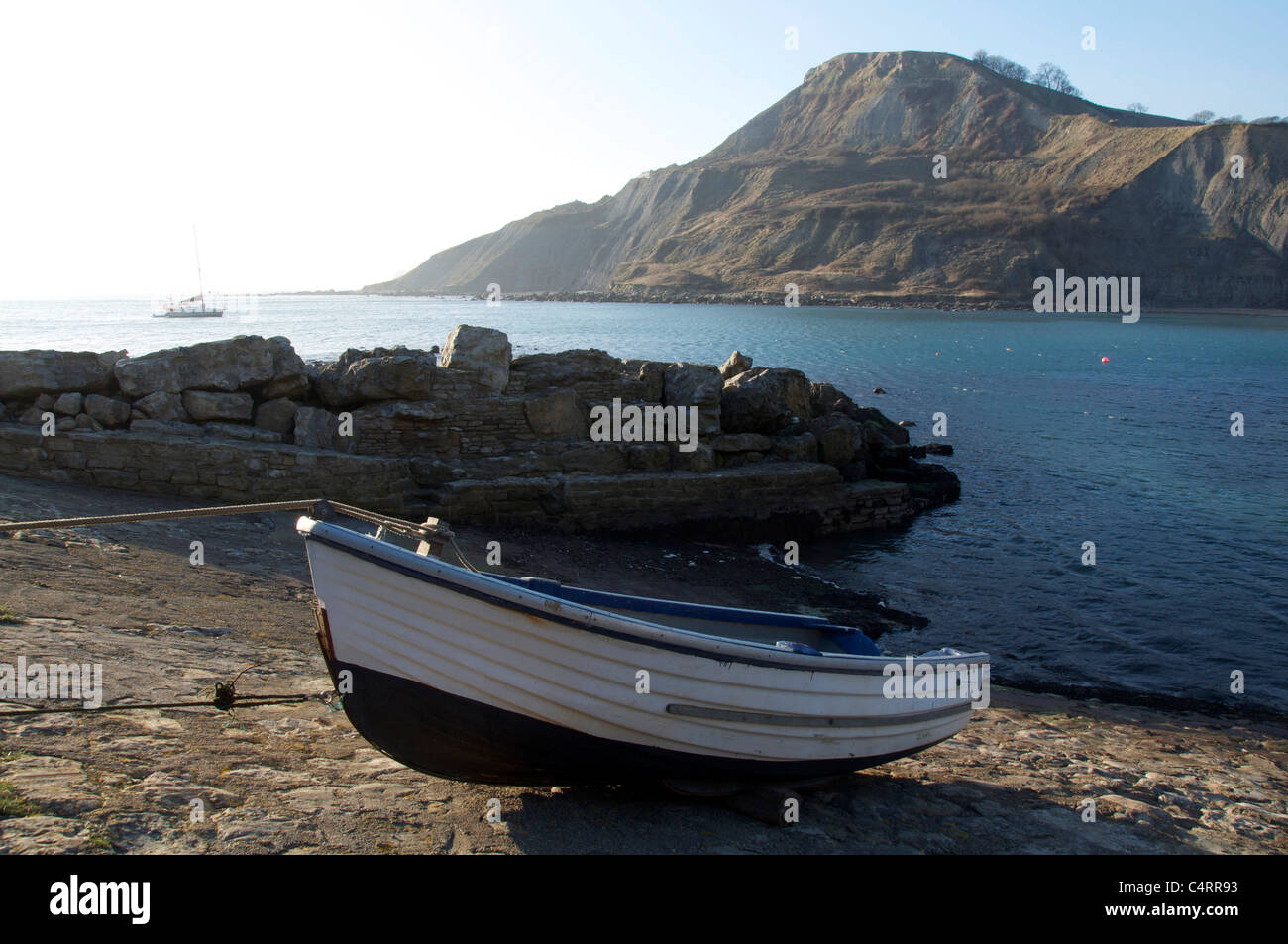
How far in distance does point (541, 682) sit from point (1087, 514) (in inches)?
667

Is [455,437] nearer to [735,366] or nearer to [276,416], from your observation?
[276,416]

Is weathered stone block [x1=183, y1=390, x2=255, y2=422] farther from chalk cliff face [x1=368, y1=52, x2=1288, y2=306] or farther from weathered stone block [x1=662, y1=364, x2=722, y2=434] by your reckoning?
chalk cliff face [x1=368, y1=52, x2=1288, y2=306]

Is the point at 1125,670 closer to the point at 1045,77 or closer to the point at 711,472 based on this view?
the point at 711,472

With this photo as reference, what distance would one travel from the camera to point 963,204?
107 m

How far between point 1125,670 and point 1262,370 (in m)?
48.1

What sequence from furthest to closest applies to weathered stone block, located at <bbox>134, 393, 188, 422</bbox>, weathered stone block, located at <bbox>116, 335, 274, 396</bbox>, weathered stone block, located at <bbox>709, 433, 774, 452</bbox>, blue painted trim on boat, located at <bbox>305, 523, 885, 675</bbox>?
weathered stone block, located at <bbox>709, 433, 774, 452</bbox>
weathered stone block, located at <bbox>116, 335, 274, 396</bbox>
weathered stone block, located at <bbox>134, 393, 188, 422</bbox>
blue painted trim on boat, located at <bbox>305, 523, 885, 675</bbox>

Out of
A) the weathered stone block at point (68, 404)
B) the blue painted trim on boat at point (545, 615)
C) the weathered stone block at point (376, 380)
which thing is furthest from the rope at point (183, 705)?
the weathered stone block at point (68, 404)

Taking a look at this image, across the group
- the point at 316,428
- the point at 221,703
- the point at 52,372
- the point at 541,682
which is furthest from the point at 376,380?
the point at 541,682

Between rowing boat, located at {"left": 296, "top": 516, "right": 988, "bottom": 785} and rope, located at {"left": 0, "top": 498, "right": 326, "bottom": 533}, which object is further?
rope, located at {"left": 0, "top": 498, "right": 326, "bottom": 533}

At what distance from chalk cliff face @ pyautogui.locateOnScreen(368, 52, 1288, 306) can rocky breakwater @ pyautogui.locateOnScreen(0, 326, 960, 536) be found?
8453cm

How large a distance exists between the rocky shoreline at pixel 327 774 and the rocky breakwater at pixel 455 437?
217 cm

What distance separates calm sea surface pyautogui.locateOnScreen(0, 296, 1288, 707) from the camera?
11453 mm

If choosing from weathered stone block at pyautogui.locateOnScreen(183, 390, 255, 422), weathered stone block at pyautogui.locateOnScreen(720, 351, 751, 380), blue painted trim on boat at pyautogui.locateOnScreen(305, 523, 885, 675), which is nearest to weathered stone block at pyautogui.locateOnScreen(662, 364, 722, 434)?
weathered stone block at pyautogui.locateOnScreen(720, 351, 751, 380)
